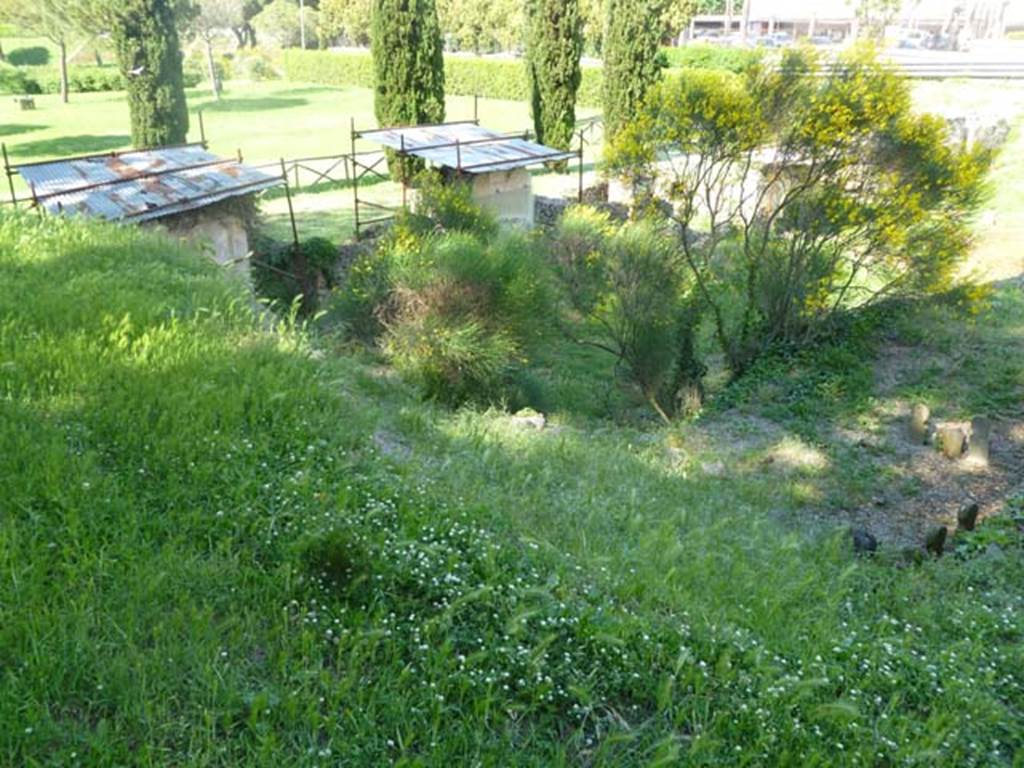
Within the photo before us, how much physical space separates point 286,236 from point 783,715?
573 inches

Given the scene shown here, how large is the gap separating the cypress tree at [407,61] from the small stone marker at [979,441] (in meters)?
14.2

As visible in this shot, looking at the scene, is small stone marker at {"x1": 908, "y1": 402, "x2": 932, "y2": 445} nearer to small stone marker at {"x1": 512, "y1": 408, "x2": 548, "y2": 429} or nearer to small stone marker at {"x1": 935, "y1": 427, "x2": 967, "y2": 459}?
small stone marker at {"x1": 935, "y1": 427, "x2": 967, "y2": 459}

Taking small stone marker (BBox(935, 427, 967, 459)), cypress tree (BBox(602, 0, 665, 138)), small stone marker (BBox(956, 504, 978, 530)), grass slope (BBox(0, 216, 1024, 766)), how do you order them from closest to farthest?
1. grass slope (BBox(0, 216, 1024, 766))
2. small stone marker (BBox(956, 504, 978, 530))
3. small stone marker (BBox(935, 427, 967, 459))
4. cypress tree (BBox(602, 0, 665, 138))

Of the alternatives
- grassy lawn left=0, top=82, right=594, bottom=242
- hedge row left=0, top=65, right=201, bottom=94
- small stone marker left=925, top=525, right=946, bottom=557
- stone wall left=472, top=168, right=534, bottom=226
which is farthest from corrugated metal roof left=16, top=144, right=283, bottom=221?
hedge row left=0, top=65, right=201, bottom=94

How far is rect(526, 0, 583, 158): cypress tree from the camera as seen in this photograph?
857 inches

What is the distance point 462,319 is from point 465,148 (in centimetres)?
729

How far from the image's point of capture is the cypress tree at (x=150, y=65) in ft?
66.9

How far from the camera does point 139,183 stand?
11.2 m

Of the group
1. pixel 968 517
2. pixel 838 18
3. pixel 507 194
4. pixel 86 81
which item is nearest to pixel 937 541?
pixel 968 517

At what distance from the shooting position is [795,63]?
10.2m

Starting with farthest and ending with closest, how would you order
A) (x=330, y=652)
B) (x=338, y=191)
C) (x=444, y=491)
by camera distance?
(x=338, y=191), (x=444, y=491), (x=330, y=652)

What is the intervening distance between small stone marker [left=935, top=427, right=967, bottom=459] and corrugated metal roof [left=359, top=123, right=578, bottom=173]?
9167 mm

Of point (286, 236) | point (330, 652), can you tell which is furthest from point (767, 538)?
point (286, 236)

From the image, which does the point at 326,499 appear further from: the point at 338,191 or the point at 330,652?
the point at 338,191
